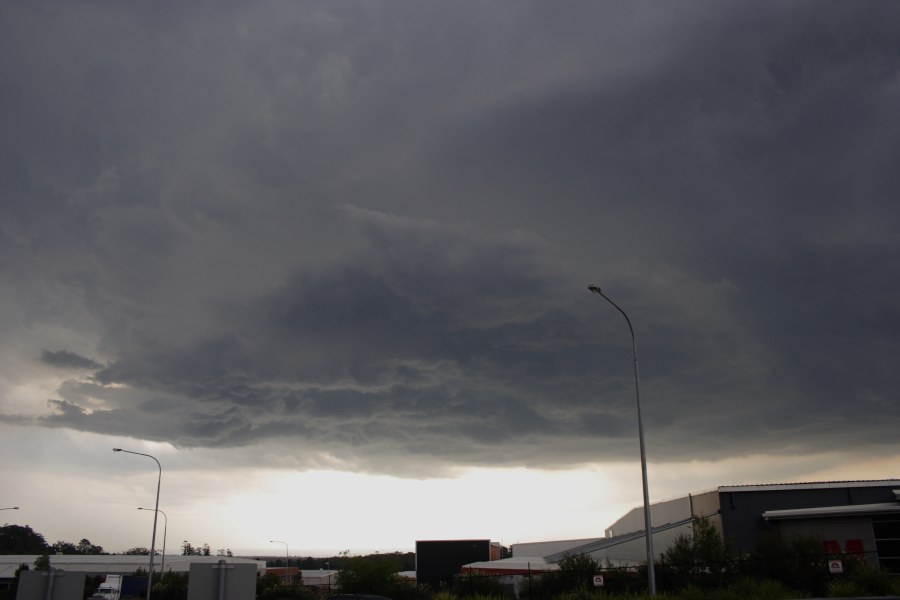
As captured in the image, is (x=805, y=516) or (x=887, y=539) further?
(x=805, y=516)

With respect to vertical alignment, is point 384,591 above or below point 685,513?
below

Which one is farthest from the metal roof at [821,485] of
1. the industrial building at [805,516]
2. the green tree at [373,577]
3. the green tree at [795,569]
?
the green tree at [373,577]

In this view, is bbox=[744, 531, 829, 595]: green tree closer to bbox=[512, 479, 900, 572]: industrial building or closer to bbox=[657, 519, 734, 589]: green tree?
bbox=[657, 519, 734, 589]: green tree

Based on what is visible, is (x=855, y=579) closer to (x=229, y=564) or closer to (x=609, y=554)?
(x=229, y=564)

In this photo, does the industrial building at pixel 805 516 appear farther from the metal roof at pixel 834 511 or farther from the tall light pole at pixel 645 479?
the tall light pole at pixel 645 479

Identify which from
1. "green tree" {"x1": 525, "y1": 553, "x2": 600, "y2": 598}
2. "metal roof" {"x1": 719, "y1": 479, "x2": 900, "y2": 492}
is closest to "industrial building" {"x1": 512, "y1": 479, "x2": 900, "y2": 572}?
"metal roof" {"x1": 719, "y1": 479, "x2": 900, "y2": 492}

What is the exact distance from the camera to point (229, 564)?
823 centimetres

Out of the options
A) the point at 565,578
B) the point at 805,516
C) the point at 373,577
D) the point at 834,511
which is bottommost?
the point at 373,577

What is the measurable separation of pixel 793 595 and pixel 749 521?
88.3 ft

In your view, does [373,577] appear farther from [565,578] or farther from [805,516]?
[805,516]

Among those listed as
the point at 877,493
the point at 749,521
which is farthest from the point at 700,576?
the point at 877,493

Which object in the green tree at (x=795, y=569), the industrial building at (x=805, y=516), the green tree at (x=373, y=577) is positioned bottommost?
the green tree at (x=373, y=577)

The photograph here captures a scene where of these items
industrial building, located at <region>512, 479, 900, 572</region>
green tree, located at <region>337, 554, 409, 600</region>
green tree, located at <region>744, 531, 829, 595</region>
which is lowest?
green tree, located at <region>337, 554, 409, 600</region>

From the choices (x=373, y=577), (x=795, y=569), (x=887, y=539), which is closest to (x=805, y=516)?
(x=887, y=539)
